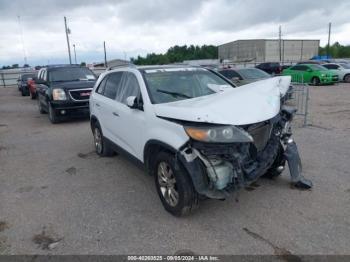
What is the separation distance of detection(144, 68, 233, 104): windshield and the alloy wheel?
87cm

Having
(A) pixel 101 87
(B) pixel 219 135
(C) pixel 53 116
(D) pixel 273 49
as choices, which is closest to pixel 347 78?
(C) pixel 53 116

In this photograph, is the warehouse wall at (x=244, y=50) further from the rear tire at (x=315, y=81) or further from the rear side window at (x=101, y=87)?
the rear side window at (x=101, y=87)

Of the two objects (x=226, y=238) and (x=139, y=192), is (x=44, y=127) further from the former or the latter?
(x=226, y=238)

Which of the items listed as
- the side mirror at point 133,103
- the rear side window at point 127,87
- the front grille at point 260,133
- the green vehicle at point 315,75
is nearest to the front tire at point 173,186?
the side mirror at point 133,103

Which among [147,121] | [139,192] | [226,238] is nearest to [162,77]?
[147,121]

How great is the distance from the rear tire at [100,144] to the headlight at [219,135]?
2966 millimetres

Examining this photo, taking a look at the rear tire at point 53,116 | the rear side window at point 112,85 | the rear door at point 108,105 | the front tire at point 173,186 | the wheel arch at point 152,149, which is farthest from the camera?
the rear tire at point 53,116

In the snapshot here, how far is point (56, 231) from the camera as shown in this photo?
3.59 m

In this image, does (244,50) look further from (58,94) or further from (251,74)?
(58,94)

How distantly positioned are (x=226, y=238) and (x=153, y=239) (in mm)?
779

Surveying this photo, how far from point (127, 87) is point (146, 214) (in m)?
1.97

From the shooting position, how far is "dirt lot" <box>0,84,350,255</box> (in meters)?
3.24

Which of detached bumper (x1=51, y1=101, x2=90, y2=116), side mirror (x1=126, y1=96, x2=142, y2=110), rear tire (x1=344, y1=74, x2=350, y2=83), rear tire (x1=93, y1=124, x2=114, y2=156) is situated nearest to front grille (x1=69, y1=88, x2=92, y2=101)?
detached bumper (x1=51, y1=101, x2=90, y2=116)

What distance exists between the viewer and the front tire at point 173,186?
344cm
